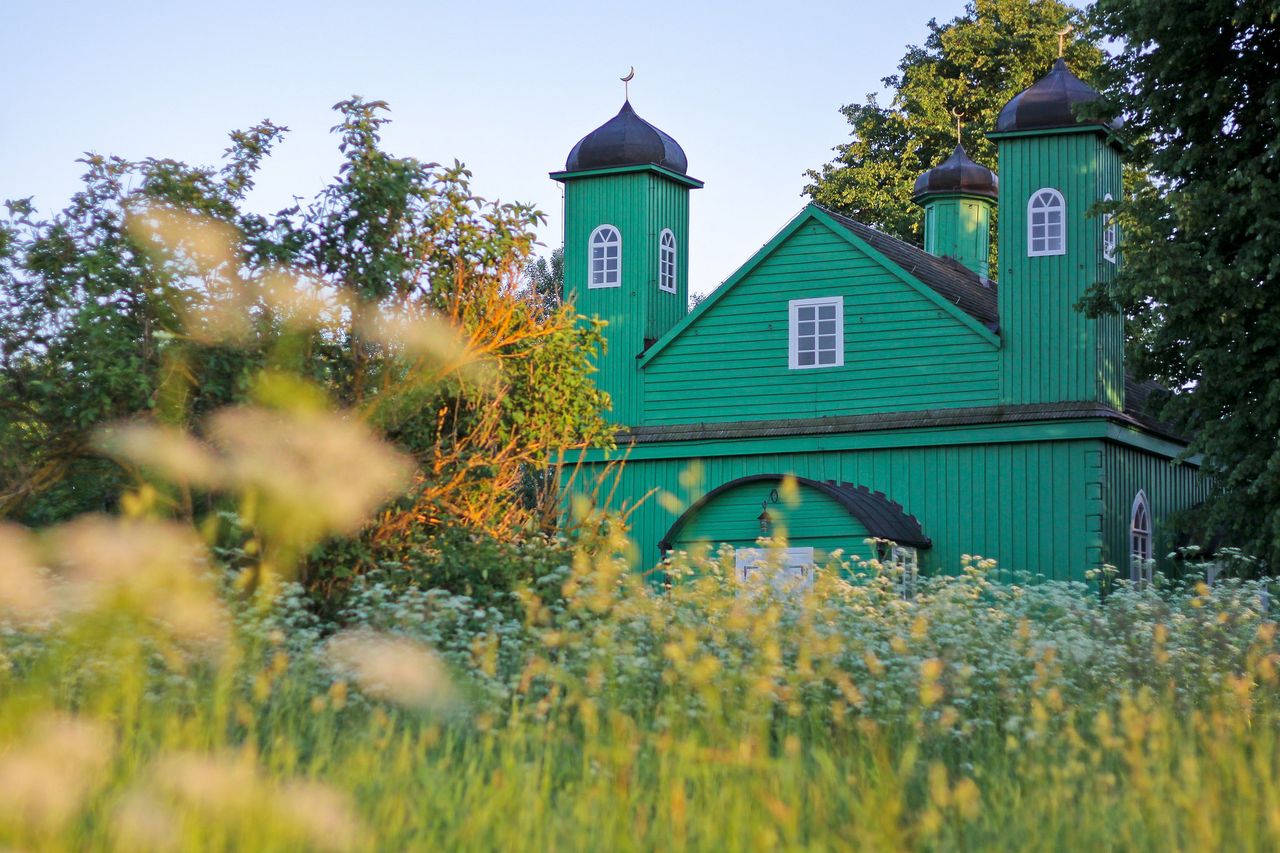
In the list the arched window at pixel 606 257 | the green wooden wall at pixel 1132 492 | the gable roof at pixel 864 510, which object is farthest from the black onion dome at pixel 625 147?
the green wooden wall at pixel 1132 492

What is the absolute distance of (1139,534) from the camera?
2309cm

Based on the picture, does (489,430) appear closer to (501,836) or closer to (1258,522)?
(501,836)

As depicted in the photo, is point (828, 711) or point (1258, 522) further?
point (1258, 522)

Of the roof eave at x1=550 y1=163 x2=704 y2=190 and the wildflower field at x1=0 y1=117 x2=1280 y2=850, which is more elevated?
the roof eave at x1=550 y1=163 x2=704 y2=190

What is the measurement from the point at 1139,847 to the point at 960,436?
53.5 ft

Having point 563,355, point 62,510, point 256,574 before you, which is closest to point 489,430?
point 563,355

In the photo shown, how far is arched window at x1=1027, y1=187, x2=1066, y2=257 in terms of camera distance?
2241cm

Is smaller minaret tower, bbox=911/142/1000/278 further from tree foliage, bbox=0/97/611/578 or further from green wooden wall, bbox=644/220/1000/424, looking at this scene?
tree foliage, bbox=0/97/611/578

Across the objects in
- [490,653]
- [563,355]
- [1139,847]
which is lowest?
[1139,847]

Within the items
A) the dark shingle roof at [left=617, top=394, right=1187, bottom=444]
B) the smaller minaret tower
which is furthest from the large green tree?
the dark shingle roof at [left=617, top=394, right=1187, bottom=444]

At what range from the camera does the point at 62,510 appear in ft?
39.1

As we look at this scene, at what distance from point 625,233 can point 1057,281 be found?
6705 millimetres

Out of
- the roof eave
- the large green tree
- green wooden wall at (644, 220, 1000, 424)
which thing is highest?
the large green tree

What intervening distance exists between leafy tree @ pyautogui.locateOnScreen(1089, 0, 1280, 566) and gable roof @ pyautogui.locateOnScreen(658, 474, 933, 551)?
3.81 meters
